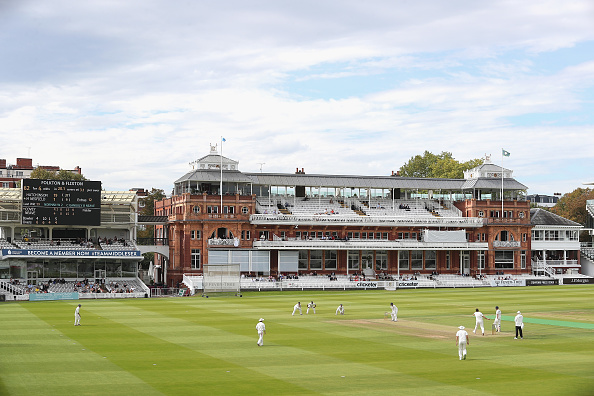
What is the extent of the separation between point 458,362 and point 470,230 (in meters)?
72.6

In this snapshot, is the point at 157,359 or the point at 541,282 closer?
the point at 157,359

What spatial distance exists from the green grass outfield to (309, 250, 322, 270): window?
35.9 metres

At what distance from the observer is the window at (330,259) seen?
96.2 metres

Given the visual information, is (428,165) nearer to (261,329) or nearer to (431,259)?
(431,259)

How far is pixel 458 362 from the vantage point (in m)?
31.5

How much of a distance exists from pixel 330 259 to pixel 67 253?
1265 inches

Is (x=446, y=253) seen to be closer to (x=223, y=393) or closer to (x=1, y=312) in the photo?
(x=1, y=312)

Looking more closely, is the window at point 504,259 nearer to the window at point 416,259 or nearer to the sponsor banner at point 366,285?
the window at point 416,259

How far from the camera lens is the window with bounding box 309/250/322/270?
95.6 m

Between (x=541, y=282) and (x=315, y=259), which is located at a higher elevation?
(x=315, y=259)

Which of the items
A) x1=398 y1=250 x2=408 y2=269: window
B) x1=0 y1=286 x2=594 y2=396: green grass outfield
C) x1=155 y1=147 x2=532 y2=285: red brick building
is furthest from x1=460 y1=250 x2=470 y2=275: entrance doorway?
x1=0 y1=286 x2=594 y2=396: green grass outfield

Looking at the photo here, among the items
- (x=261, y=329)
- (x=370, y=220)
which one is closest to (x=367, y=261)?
(x=370, y=220)

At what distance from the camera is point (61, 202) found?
85000mm

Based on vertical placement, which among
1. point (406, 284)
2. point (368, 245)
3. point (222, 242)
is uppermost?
point (222, 242)
